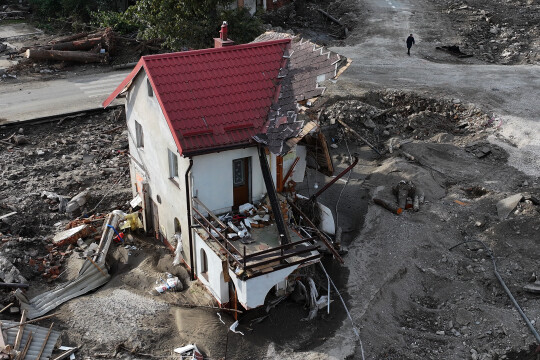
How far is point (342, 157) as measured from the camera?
2903 centimetres

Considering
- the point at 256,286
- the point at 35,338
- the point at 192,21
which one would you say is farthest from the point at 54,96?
the point at 256,286

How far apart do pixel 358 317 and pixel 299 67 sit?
8.82m

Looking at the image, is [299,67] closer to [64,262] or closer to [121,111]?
[64,262]

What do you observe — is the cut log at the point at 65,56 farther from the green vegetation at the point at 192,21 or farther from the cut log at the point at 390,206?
the cut log at the point at 390,206

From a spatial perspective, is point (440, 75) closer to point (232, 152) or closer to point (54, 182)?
point (232, 152)

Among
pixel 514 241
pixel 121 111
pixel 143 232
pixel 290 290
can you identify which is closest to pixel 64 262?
pixel 143 232

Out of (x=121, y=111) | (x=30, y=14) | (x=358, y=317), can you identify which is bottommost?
(x=358, y=317)

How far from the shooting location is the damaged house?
17938 mm

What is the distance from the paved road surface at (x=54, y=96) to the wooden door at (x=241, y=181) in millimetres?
16618

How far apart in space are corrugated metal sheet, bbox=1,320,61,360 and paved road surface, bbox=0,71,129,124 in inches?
676

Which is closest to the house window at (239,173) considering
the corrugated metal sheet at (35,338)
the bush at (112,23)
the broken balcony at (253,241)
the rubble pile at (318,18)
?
the broken balcony at (253,241)

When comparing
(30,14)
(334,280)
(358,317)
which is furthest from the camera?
(30,14)

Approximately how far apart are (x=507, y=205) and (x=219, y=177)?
1164 cm

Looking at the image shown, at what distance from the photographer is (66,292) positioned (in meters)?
19.7
